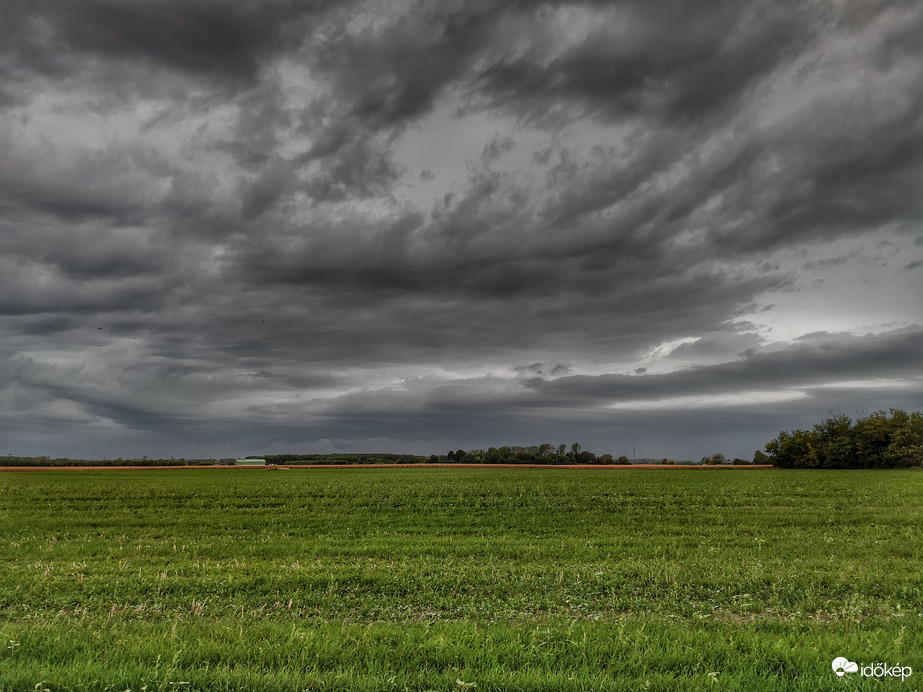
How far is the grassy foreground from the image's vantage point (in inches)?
297

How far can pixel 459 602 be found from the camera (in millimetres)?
12641

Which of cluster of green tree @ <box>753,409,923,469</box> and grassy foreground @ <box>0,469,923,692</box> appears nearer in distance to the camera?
grassy foreground @ <box>0,469,923,692</box>

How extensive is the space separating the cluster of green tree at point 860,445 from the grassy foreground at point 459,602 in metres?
97.0

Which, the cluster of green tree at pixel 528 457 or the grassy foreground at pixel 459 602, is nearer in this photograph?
the grassy foreground at pixel 459 602

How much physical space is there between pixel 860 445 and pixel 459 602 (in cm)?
12693

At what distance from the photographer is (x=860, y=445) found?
367 ft

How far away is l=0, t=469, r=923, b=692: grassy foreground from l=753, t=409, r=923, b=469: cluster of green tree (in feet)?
→ 318

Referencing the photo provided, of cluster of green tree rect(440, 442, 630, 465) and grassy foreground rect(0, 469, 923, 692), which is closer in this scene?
grassy foreground rect(0, 469, 923, 692)

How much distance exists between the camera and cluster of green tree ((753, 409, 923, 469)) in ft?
353

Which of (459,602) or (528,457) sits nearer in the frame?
(459,602)

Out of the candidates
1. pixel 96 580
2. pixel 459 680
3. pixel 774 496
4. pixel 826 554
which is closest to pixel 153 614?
pixel 96 580

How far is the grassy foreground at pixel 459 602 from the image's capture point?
24.7ft

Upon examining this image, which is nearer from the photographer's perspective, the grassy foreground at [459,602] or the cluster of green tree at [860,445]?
the grassy foreground at [459,602]

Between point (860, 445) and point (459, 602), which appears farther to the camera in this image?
point (860, 445)
